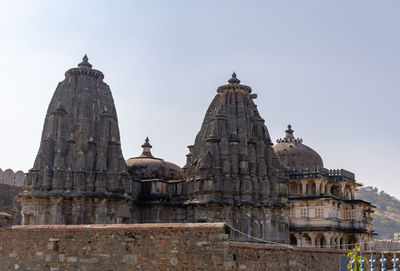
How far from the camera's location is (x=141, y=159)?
42.4m

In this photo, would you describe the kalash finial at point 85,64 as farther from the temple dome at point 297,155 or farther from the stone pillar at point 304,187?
the stone pillar at point 304,187

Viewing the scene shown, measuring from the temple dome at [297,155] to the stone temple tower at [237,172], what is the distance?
1601 centimetres

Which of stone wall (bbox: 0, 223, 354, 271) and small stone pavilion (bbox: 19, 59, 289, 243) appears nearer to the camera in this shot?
stone wall (bbox: 0, 223, 354, 271)

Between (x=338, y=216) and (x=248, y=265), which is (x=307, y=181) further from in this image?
(x=248, y=265)

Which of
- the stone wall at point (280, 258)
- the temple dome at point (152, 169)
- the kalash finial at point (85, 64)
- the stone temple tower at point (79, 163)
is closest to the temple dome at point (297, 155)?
the temple dome at point (152, 169)

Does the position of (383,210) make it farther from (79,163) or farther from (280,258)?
(280,258)

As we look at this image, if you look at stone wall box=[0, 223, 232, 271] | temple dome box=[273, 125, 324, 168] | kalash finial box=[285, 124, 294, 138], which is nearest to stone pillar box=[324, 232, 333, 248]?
temple dome box=[273, 125, 324, 168]

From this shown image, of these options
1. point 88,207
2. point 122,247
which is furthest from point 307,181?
point 122,247

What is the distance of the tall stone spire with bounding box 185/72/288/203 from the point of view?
36.2 meters

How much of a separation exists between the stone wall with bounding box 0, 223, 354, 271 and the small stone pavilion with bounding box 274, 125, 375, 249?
108 feet

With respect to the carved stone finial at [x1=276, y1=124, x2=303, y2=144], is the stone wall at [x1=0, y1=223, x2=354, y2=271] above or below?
below

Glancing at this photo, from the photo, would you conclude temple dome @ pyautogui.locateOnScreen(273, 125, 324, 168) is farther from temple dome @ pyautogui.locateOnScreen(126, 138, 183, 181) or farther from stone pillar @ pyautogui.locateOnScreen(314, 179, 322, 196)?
temple dome @ pyautogui.locateOnScreen(126, 138, 183, 181)

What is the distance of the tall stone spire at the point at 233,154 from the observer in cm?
3622

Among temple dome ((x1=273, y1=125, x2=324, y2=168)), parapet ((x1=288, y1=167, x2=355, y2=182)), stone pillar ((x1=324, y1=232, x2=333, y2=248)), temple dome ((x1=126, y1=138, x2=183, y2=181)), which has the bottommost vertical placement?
stone pillar ((x1=324, y1=232, x2=333, y2=248))
